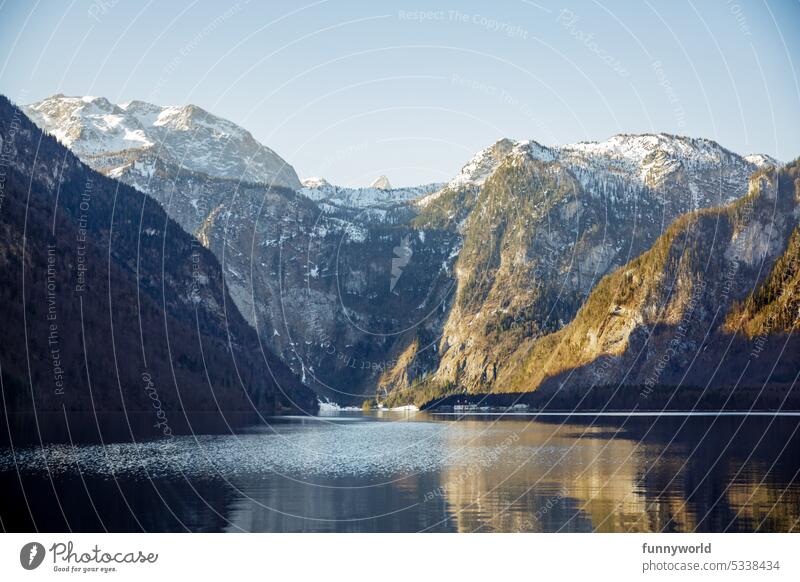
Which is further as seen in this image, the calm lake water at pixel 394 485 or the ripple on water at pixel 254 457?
the ripple on water at pixel 254 457

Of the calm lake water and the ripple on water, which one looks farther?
the ripple on water

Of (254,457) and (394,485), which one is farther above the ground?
(254,457)

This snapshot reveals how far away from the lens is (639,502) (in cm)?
8488

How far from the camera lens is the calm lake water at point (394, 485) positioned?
7506 centimetres

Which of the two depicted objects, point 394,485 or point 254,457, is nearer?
point 394,485

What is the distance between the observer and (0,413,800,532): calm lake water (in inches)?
2955

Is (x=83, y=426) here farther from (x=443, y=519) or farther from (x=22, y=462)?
(x=443, y=519)

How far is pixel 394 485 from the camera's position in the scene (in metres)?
101
